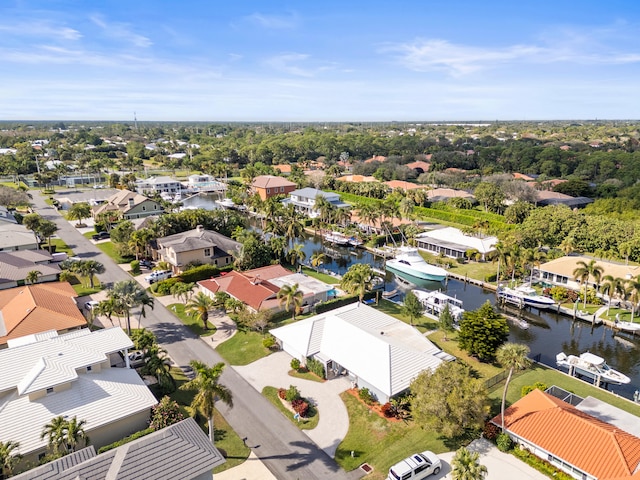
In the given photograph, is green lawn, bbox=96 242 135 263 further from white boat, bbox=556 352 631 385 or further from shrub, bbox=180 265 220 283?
white boat, bbox=556 352 631 385

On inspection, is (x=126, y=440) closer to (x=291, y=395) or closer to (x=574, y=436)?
(x=291, y=395)

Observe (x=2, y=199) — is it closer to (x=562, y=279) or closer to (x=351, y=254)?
(x=351, y=254)

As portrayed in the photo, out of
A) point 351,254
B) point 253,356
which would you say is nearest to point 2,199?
point 351,254

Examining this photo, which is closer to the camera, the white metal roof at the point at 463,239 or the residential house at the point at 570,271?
the residential house at the point at 570,271

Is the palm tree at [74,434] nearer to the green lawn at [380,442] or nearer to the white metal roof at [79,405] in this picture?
the white metal roof at [79,405]

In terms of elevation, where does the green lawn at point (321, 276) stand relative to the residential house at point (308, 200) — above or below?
below

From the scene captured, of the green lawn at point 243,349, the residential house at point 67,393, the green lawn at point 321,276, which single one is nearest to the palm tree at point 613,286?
the green lawn at point 321,276
